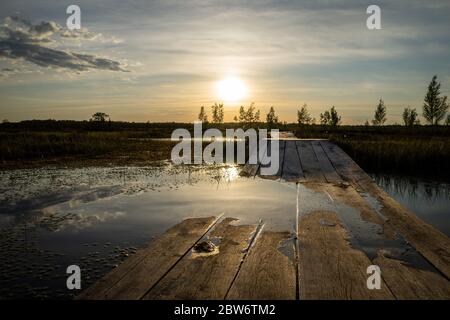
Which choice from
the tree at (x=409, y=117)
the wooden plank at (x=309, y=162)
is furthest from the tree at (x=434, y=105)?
the wooden plank at (x=309, y=162)

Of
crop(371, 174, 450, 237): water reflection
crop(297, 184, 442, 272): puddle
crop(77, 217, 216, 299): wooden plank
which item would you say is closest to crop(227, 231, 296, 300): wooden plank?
crop(77, 217, 216, 299): wooden plank

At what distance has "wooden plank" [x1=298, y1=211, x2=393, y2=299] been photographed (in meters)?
2.29

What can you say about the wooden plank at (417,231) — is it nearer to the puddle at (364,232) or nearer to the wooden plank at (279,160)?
the puddle at (364,232)

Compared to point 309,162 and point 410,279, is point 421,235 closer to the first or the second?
point 410,279

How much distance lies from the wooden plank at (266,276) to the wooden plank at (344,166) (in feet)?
14.7

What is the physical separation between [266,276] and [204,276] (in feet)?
1.35

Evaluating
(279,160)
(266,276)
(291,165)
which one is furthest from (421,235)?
(279,160)

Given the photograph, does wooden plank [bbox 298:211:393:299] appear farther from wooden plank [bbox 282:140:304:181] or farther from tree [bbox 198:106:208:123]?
tree [bbox 198:106:208:123]

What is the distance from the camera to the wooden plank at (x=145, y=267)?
2.31 meters

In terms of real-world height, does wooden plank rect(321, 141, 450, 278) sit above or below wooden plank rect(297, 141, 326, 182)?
below

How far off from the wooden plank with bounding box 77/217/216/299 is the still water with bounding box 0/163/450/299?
0.82 metres

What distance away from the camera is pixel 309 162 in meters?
9.22
